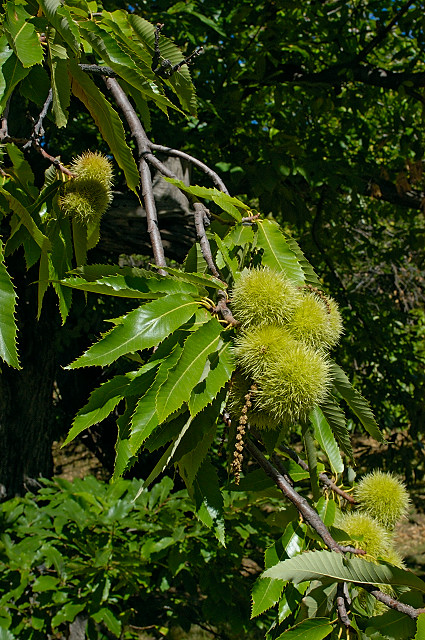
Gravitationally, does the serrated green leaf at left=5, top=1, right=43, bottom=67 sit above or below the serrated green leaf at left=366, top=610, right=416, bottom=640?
above

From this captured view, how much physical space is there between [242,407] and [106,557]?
5.47 feet

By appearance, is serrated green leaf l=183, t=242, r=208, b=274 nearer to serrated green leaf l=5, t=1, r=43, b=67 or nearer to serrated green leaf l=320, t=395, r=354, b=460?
serrated green leaf l=320, t=395, r=354, b=460

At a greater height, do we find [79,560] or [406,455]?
[79,560]

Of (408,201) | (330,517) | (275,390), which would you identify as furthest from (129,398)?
(408,201)

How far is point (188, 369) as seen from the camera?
1076mm

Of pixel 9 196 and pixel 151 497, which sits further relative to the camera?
pixel 151 497

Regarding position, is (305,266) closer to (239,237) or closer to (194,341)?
(239,237)

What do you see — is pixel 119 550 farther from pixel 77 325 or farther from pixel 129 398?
pixel 77 325

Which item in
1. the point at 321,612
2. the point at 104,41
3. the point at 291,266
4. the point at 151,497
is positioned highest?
the point at 104,41

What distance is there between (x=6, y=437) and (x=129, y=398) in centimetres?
296

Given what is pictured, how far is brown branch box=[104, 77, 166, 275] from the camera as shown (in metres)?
1.46

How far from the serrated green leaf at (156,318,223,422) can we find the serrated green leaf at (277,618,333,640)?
572 mm

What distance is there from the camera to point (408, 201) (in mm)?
4652

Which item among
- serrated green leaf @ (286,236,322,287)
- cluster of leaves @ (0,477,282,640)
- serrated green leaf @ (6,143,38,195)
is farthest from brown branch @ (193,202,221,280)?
cluster of leaves @ (0,477,282,640)
